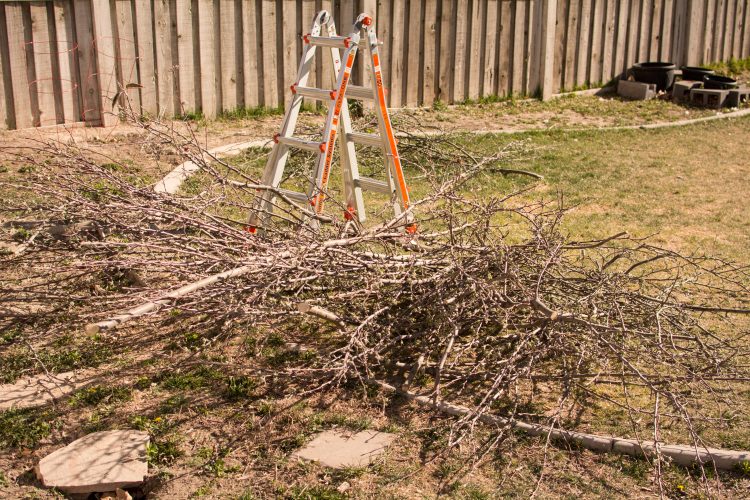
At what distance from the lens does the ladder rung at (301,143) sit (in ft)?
20.1

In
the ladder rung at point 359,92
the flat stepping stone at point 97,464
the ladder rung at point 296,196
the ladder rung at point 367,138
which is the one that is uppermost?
the ladder rung at point 359,92

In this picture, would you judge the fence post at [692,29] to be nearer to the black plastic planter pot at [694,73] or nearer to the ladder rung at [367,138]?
the black plastic planter pot at [694,73]

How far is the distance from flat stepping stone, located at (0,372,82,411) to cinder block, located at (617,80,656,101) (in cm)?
1024

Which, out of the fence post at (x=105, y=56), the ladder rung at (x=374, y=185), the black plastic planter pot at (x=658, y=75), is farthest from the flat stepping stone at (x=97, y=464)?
the black plastic planter pot at (x=658, y=75)

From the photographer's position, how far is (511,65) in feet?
41.0

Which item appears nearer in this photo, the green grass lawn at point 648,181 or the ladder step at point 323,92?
the ladder step at point 323,92

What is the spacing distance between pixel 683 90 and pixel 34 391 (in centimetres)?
1066

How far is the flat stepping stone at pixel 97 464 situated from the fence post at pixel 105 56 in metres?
5.46

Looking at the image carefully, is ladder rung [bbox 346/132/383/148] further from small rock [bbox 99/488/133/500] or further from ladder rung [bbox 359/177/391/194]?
small rock [bbox 99/488/133/500]

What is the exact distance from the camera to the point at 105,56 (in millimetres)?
9172

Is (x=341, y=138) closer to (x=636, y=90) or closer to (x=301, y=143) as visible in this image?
(x=301, y=143)

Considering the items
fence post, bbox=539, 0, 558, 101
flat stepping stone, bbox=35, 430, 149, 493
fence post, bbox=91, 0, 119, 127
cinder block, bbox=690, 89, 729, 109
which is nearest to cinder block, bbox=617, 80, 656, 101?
cinder block, bbox=690, 89, 729, 109

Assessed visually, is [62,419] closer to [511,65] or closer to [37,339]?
[37,339]

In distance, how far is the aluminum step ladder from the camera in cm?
613
